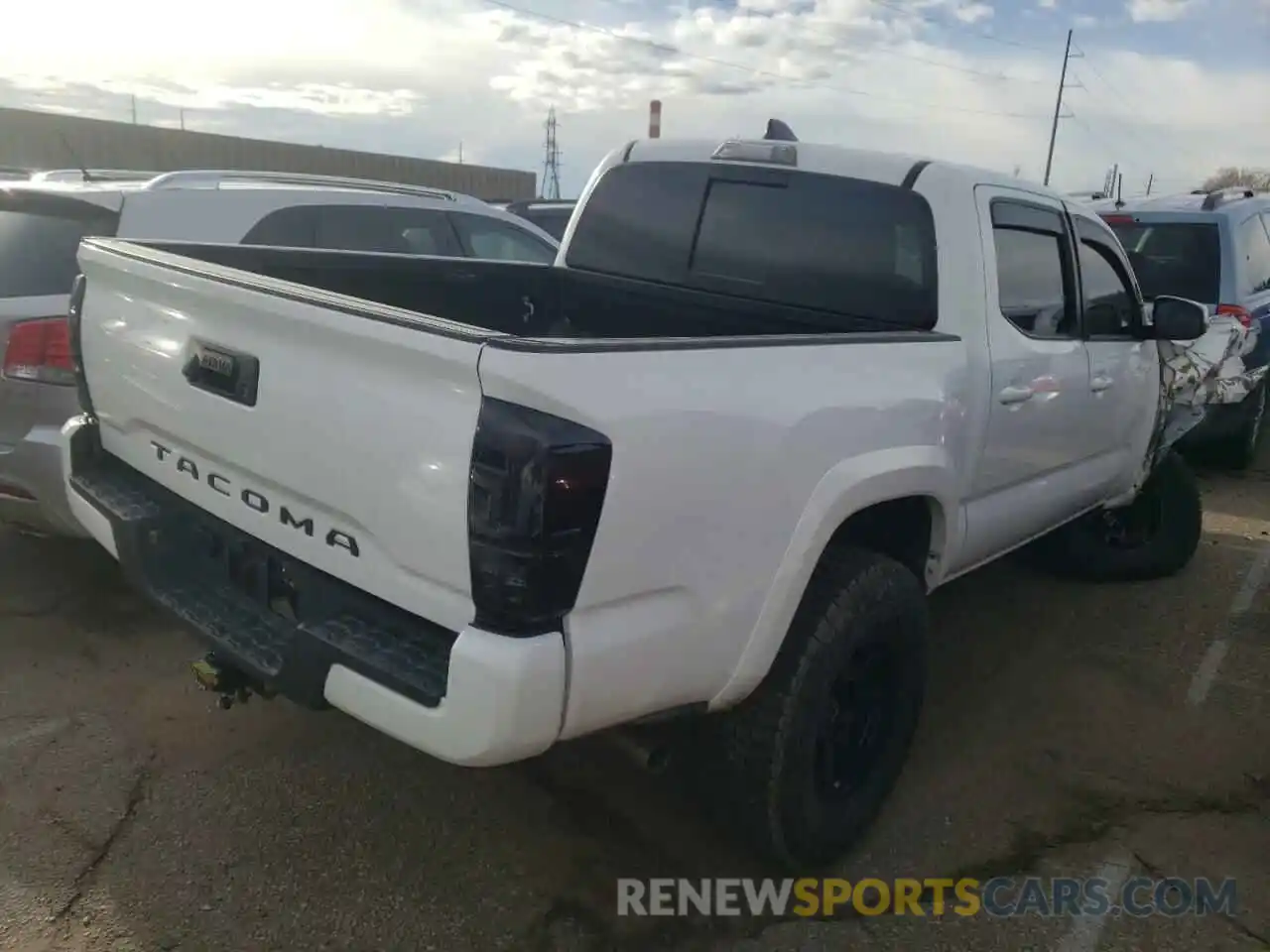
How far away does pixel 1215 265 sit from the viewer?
6754mm

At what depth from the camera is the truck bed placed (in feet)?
11.1

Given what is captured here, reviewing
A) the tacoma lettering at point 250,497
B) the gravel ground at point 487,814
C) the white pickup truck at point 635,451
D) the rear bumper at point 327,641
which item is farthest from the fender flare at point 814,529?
the tacoma lettering at point 250,497

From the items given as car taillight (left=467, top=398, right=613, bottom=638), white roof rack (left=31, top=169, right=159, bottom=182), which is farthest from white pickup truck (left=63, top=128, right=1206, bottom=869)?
white roof rack (left=31, top=169, right=159, bottom=182)

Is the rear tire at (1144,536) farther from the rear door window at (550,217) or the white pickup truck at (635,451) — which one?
the rear door window at (550,217)

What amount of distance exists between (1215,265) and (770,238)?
4.57 metres

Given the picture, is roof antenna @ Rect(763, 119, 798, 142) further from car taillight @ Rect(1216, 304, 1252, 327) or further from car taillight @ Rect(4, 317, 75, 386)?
car taillight @ Rect(1216, 304, 1252, 327)

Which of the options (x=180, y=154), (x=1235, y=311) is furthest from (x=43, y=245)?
(x=180, y=154)

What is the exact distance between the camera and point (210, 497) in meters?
2.65

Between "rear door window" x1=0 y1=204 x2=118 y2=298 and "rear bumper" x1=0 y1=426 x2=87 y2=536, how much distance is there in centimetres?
60

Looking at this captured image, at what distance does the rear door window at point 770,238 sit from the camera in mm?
3338

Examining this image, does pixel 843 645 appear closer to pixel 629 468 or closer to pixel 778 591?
pixel 778 591

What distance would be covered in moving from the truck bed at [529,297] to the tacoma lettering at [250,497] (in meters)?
0.71

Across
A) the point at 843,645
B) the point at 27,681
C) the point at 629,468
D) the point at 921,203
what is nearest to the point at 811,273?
the point at 921,203

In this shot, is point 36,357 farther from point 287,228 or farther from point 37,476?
point 287,228
